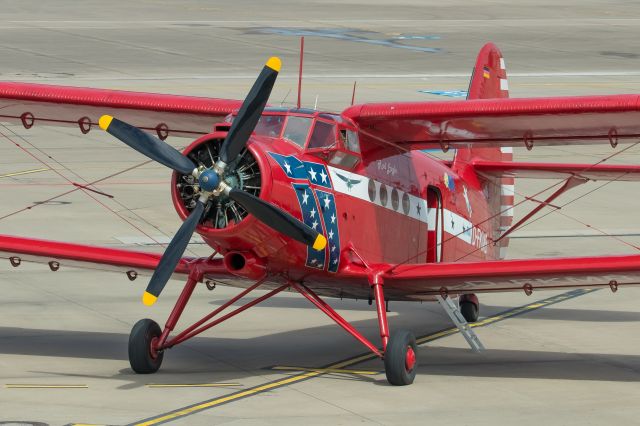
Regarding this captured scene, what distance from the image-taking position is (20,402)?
1311 centimetres

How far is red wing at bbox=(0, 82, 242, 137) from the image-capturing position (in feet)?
53.4

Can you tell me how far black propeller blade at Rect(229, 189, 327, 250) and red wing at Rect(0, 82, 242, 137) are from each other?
2.97m

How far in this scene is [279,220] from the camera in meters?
13.1

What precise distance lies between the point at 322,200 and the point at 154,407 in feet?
Result: 8.89

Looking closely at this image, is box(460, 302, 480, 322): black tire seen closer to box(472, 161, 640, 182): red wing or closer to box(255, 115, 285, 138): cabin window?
box(472, 161, 640, 182): red wing

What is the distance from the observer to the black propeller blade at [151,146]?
13.0m

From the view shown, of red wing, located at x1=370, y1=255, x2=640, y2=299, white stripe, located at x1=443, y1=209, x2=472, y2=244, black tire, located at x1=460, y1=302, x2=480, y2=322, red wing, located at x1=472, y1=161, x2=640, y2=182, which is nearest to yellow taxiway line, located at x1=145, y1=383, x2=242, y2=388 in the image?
red wing, located at x1=370, y1=255, x2=640, y2=299

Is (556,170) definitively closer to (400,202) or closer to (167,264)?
(400,202)

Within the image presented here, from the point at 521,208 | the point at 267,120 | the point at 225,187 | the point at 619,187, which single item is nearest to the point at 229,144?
the point at 225,187

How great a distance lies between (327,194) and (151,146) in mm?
1969

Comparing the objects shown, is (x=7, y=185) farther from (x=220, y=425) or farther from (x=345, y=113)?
(x=220, y=425)

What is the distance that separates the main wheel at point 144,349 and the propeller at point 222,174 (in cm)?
123

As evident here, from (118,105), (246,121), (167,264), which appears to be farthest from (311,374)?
(118,105)

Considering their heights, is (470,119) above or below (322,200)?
above
